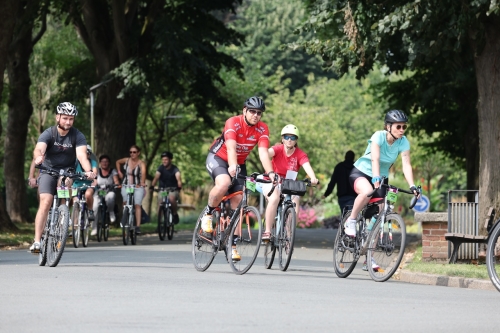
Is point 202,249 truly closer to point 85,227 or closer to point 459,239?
point 459,239

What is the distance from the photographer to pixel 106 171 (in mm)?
24438

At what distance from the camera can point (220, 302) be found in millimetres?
10039

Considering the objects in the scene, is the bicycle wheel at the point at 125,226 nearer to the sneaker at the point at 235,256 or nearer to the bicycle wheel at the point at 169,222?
the bicycle wheel at the point at 169,222

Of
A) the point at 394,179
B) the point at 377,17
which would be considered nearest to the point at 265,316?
the point at 377,17

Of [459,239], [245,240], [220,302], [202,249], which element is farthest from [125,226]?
[220,302]

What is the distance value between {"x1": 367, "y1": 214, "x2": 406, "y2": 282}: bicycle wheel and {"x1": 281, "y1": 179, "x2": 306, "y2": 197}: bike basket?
4.17ft

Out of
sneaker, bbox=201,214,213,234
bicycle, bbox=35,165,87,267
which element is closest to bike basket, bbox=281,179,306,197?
sneaker, bbox=201,214,213,234

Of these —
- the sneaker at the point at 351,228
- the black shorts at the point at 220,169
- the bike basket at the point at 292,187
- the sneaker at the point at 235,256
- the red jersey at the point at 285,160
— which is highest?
the red jersey at the point at 285,160

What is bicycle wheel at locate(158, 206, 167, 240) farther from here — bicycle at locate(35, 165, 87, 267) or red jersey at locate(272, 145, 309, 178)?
bicycle at locate(35, 165, 87, 267)

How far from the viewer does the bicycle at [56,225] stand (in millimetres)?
14359

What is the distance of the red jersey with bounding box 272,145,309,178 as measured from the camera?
53.2ft

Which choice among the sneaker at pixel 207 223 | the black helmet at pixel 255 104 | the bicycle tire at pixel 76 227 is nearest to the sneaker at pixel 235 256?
the sneaker at pixel 207 223

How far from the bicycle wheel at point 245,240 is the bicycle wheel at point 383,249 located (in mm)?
1298

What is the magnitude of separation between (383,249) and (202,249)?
2.29m
